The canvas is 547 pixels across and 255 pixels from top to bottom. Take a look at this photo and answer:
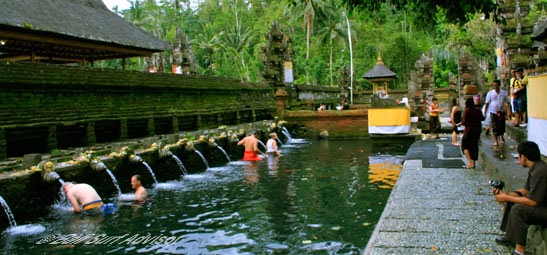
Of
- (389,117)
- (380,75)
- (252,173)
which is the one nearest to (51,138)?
(252,173)

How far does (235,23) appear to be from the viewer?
61.7 m

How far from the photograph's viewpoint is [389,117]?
2120cm

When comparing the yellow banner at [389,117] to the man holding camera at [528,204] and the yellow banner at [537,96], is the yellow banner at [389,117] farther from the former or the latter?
the man holding camera at [528,204]

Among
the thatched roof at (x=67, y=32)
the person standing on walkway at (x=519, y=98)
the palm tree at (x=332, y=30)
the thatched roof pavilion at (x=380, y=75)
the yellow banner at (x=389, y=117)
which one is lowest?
the yellow banner at (x=389, y=117)

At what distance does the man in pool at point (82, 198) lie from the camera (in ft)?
31.0

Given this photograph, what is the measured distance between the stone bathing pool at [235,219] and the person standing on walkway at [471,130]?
Result: 1974 millimetres

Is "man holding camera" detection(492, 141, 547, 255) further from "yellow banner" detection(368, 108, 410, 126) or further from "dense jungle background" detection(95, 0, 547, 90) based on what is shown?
"dense jungle background" detection(95, 0, 547, 90)

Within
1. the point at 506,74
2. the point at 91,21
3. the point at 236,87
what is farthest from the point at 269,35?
the point at 506,74

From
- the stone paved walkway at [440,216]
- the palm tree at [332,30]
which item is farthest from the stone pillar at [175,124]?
the palm tree at [332,30]

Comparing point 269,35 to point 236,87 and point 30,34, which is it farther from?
point 30,34

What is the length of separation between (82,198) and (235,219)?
2980 millimetres

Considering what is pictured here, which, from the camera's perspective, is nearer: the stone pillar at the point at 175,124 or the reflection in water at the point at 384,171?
the reflection in water at the point at 384,171

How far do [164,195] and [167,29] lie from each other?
2068 inches

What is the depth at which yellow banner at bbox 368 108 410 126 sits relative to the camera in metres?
21.0
